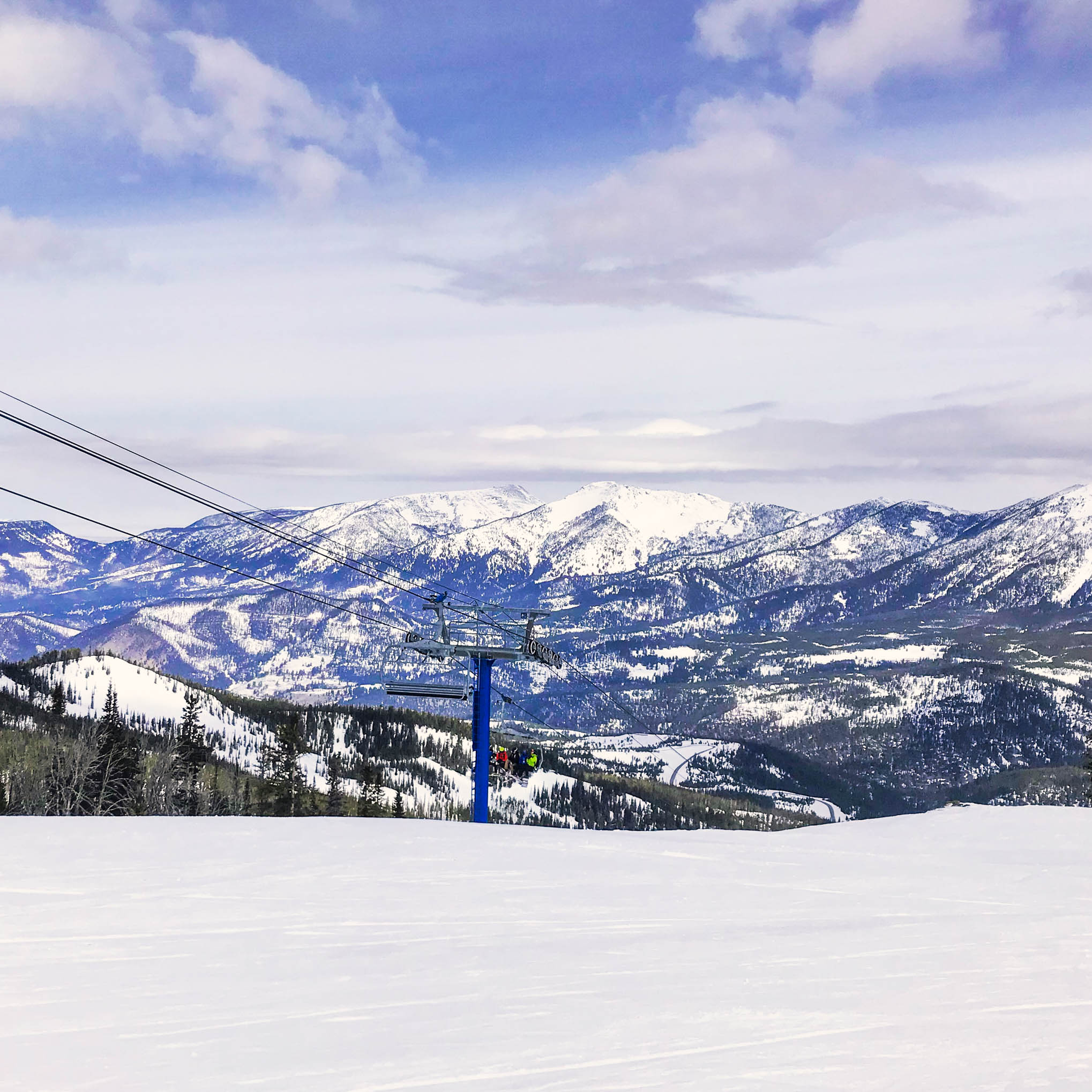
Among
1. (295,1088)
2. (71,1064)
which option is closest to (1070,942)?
(295,1088)

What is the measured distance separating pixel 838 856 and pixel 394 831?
7.43 meters

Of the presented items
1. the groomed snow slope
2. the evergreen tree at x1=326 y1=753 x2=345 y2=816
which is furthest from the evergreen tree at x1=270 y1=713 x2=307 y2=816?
the groomed snow slope

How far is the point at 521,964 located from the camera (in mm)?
10656

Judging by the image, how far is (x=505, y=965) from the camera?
10633mm

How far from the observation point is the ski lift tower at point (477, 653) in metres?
38.8

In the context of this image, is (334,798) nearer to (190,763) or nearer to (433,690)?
(190,763)

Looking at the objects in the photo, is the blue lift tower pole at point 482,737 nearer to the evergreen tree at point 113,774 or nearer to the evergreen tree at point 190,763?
the evergreen tree at point 113,774

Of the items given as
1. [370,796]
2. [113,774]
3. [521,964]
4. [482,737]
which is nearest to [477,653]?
[482,737]

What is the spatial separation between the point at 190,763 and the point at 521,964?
4501 inches

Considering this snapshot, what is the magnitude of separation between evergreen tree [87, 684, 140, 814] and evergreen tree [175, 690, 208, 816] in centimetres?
1234

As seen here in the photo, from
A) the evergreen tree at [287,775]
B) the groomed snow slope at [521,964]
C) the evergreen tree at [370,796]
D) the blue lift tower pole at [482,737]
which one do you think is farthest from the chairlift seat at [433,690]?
the evergreen tree at [370,796]

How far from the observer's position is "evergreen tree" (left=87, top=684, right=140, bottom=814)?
91.5 metres

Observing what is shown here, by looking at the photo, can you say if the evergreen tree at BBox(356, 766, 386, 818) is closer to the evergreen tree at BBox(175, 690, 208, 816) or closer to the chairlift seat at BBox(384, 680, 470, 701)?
the evergreen tree at BBox(175, 690, 208, 816)

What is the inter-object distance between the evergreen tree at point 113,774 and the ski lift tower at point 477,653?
59021 millimetres
